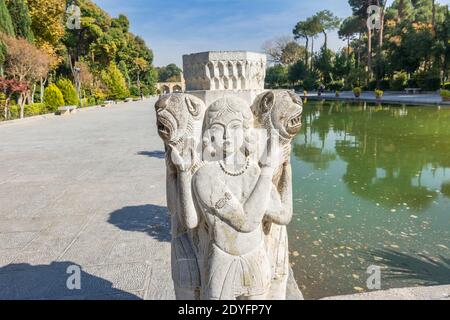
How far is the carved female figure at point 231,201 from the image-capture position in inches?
60.5

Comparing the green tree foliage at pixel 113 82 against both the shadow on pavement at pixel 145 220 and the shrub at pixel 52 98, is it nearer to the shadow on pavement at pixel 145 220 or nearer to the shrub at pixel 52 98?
the shrub at pixel 52 98

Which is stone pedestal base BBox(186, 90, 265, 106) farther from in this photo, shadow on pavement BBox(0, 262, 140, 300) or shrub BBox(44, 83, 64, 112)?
shrub BBox(44, 83, 64, 112)

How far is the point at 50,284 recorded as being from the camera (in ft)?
9.41

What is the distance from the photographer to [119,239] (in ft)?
12.2

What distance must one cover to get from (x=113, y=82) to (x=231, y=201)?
1630 inches

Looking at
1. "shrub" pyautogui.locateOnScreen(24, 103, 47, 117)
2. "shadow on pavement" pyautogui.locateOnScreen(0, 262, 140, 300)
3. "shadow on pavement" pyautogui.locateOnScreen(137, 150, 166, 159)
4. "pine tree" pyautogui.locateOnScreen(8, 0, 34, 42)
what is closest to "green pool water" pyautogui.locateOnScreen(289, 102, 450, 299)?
"shadow on pavement" pyautogui.locateOnScreen(0, 262, 140, 300)

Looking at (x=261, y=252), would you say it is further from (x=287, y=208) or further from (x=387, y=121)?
(x=387, y=121)

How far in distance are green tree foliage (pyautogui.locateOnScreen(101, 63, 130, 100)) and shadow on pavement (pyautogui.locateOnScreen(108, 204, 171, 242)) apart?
123ft

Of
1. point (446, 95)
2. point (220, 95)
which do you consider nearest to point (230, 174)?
point (220, 95)

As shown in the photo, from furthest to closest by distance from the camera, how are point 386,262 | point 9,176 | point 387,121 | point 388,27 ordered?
point 388,27
point 387,121
point 9,176
point 386,262

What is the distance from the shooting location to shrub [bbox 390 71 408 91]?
32.8 m

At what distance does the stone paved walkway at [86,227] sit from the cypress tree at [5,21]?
1544 cm
